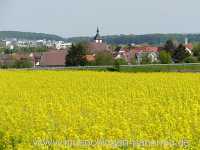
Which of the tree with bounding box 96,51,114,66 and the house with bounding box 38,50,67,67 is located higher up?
the tree with bounding box 96,51,114,66

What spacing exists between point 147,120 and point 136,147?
2.06 metres

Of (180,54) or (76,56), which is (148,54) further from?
(76,56)

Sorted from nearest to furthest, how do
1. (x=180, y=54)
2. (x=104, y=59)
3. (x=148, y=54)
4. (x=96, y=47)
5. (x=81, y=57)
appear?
(x=104, y=59) < (x=81, y=57) < (x=180, y=54) < (x=148, y=54) < (x=96, y=47)


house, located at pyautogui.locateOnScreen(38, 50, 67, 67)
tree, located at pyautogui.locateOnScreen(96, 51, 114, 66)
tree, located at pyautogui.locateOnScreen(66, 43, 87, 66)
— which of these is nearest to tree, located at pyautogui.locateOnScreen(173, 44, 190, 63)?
tree, located at pyautogui.locateOnScreen(66, 43, 87, 66)

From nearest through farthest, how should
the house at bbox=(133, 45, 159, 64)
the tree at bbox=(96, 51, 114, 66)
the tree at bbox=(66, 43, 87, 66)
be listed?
the tree at bbox=(96, 51, 114, 66) → the tree at bbox=(66, 43, 87, 66) → the house at bbox=(133, 45, 159, 64)

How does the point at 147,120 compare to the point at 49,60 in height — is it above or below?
above

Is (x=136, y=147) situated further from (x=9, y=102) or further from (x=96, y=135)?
(x=9, y=102)

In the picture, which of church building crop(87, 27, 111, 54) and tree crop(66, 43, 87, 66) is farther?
church building crop(87, 27, 111, 54)

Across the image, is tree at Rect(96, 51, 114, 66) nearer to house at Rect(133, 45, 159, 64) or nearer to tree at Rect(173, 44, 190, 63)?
house at Rect(133, 45, 159, 64)

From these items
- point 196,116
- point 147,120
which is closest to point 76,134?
point 147,120

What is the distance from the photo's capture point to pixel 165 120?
7848 mm

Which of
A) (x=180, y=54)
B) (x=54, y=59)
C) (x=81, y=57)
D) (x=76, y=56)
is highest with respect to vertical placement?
(x=76, y=56)

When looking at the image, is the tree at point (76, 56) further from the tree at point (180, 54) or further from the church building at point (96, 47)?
the tree at point (180, 54)

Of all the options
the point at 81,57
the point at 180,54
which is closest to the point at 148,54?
the point at 180,54
